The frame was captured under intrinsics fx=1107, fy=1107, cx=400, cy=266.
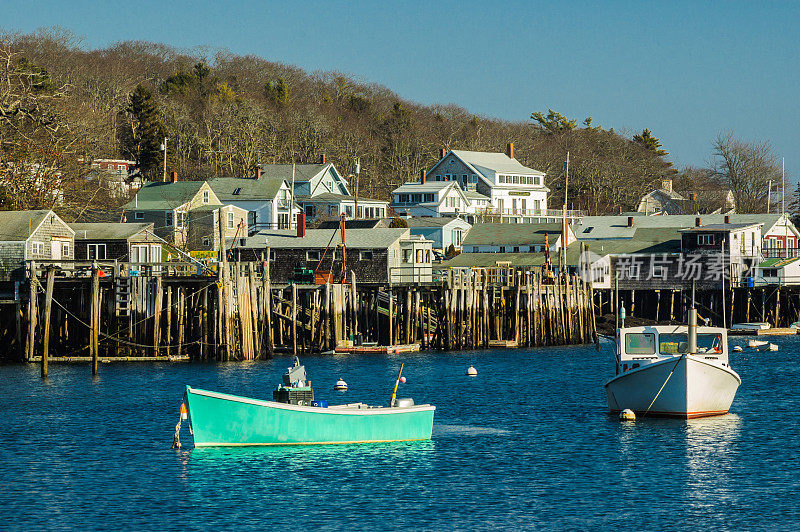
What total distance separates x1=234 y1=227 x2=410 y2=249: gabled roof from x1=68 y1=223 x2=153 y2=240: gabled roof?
23.4 feet

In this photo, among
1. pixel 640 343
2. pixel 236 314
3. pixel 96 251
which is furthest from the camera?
pixel 96 251

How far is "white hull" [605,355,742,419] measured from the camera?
38263 mm

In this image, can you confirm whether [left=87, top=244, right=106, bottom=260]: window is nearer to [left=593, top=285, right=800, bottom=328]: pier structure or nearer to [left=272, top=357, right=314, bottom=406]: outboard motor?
[left=593, top=285, right=800, bottom=328]: pier structure

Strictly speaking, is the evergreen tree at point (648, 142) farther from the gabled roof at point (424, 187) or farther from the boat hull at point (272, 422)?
the boat hull at point (272, 422)

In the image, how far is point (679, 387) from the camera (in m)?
39.0

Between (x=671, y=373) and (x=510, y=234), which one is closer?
(x=671, y=373)

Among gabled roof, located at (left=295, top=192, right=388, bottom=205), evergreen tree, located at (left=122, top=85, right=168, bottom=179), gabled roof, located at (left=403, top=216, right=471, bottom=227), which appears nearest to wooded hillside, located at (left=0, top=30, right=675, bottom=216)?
evergreen tree, located at (left=122, top=85, right=168, bottom=179)

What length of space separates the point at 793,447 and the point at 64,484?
23.3 metres

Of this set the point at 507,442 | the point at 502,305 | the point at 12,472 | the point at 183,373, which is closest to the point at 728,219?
the point at 502,305

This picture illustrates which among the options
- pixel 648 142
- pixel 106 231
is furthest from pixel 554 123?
pixel 106 231

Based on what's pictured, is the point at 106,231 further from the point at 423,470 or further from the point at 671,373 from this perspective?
the point at 423,470

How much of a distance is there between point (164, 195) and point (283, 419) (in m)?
68.5

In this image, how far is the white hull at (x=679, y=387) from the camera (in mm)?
38263

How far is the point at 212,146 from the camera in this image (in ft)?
440
